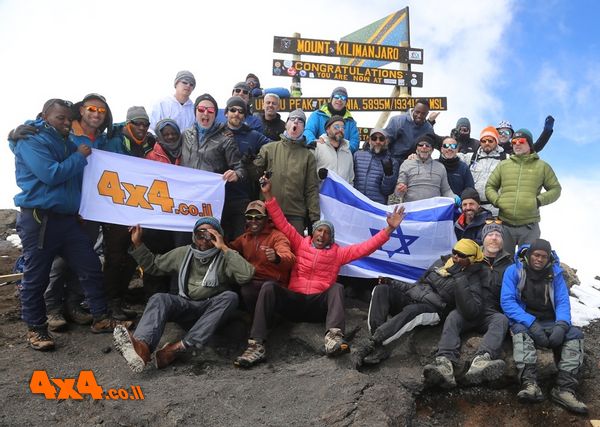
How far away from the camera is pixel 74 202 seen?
546 centimetres

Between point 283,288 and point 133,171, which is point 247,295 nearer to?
point 283,288

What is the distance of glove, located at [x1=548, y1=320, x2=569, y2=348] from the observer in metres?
5.17

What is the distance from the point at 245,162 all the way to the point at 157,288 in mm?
2286

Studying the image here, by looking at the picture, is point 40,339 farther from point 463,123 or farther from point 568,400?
point 463,123

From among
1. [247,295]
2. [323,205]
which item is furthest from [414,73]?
[247,295]

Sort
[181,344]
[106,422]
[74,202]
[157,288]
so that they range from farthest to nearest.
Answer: [157,288] → [74,202] → [181,344] → [106,422]

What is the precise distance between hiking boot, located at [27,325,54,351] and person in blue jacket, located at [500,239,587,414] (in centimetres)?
551

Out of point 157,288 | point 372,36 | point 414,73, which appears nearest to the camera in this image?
point 157,288

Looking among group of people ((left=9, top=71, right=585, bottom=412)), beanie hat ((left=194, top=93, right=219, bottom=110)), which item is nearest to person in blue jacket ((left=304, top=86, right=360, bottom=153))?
group of people ((left=9, top=71, right=585, bottom=412))

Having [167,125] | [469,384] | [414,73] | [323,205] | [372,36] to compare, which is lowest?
[469,384]

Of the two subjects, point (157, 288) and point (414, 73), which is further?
point (414, 73)

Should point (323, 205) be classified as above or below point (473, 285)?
above

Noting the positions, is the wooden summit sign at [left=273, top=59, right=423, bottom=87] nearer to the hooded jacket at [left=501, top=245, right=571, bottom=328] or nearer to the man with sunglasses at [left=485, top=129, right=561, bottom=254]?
the man with sunglasses at [left=485, top=129, right=561, bottom=254]

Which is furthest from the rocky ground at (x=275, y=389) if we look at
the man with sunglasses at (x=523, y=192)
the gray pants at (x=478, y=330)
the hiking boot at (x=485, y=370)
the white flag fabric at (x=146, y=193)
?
the man with sunglasses at (x=523, y=192)
